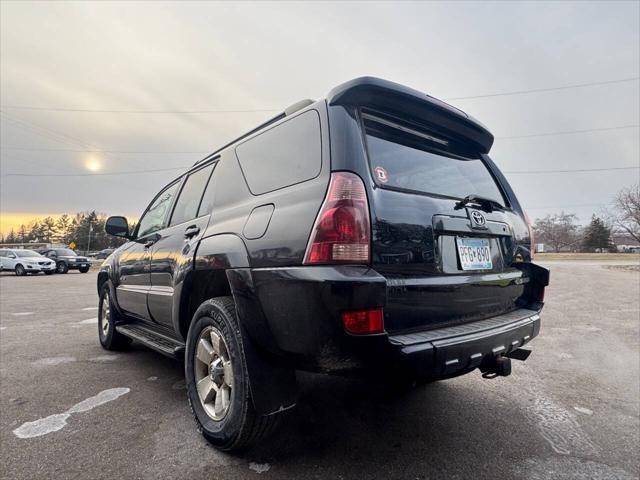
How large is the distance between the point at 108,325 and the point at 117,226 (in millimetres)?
1212

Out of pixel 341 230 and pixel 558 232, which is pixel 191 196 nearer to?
pixel 341 230

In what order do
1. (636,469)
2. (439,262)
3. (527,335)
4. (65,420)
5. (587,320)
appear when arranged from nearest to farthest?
1. (439,262)
2. (636,469)
3. (527,335)
4. (65,420)
5. (587,320)

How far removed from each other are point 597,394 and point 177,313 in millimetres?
3479

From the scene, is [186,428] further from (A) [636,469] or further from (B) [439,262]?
(A) [636,469]

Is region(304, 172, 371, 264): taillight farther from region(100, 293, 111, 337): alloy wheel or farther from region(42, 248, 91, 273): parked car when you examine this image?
region(42, 248, 91, 273): parked car

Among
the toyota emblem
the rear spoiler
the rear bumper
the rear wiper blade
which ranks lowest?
the rear bumper

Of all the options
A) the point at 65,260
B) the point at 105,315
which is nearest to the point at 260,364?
the point at 105,315

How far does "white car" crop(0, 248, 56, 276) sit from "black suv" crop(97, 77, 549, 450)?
978 inches

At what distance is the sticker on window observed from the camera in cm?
191

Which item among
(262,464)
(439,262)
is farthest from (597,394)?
(262,464)

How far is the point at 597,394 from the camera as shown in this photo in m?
3.25

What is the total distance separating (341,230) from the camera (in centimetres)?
169

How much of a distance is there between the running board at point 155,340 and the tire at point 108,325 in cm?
29

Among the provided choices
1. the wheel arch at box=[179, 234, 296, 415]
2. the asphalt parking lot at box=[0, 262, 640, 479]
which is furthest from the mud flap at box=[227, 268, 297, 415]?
the asphalt parking lot at box=[0, 262, 640, 479]
